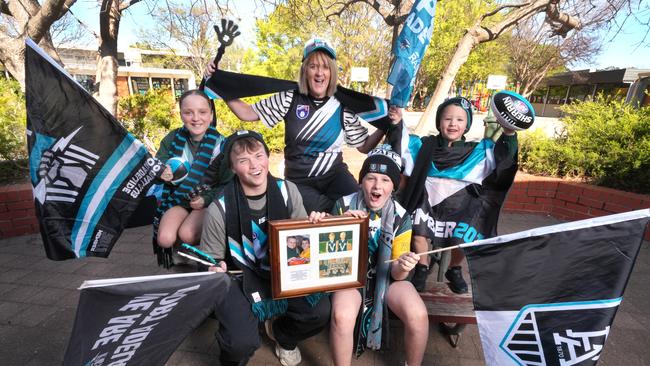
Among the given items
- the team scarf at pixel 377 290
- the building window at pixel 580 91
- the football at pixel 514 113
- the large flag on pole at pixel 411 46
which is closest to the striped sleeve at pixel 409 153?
the large flag on pole at pixel 411 46

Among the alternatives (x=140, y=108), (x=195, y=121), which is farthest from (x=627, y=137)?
(x=140, y=108)

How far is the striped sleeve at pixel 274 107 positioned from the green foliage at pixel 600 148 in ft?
15.6

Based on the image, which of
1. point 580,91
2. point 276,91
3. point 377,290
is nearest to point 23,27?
point 276,91

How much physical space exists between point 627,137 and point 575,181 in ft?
2.97

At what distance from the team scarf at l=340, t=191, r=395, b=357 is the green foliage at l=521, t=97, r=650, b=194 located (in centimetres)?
453

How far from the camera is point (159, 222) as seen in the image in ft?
8.84

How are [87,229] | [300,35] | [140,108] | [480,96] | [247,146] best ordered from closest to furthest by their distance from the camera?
[247,146], [87,229], [140,108], [300,35], [480,96]

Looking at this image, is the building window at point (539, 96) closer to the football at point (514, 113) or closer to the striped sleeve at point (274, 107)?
the football at point (514, 113)

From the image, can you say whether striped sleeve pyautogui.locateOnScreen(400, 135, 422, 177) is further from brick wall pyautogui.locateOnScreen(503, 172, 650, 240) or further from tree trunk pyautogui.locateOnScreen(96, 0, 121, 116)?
tree trunk pyautogui.locateOnScreen(96, 0, 121, 116)

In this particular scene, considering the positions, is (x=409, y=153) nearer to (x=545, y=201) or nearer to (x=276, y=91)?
(x=276, y=91)

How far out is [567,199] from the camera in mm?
4977

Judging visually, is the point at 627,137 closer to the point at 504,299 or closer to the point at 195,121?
the point at 504,299

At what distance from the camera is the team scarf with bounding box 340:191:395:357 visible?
2.15m

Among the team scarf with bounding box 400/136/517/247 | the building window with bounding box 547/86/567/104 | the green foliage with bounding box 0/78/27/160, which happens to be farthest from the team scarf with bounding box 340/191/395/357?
the building window with bounding box 547/86/567/104
